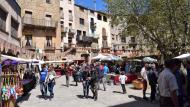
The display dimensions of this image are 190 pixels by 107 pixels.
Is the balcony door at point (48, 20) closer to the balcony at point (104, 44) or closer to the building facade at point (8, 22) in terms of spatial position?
the building facade at point (8, 22)

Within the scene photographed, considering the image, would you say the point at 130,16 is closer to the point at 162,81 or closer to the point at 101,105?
the point at 101,105

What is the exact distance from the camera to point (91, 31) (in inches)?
2867

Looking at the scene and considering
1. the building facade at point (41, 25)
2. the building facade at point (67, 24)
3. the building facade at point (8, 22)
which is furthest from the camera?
the building facade at point (67, 24)

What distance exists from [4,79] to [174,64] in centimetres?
699

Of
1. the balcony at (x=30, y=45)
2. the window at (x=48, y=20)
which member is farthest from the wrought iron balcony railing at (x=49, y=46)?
the window at (x=48, y=20)

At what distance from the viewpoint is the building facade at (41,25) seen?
177 feet

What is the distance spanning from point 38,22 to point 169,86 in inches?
1895

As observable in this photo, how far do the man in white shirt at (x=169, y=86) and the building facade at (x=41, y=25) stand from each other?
1801 inches

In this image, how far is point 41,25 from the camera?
55.1 meters

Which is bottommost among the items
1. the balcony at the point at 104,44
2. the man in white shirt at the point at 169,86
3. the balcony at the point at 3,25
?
the man in white shirt at the point at 169,86

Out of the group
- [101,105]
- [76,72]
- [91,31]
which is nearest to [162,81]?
[101,105]

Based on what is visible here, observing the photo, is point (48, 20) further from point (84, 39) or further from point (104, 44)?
point (104, 44)

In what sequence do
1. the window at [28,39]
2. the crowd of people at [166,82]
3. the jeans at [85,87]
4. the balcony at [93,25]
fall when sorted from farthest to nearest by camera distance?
the balcony at [93,25], the window at [28,39], the jeans at [85,87], the crowd of people at [166,82]

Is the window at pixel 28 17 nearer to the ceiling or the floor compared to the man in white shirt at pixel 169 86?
nearer to the ceiling
